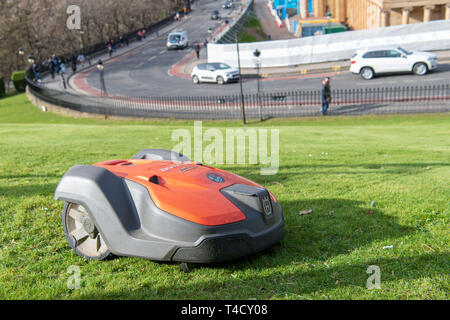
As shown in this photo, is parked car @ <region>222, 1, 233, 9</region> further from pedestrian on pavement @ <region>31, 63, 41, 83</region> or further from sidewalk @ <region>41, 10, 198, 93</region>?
pedestrian on pavement @ <region>31, 63, 41, 83</region>

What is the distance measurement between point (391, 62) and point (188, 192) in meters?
25.6

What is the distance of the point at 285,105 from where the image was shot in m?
23.3

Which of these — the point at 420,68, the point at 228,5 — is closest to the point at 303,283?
the point at 420,68

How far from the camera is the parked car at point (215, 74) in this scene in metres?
33.0

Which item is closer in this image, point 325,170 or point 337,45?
point 325,170

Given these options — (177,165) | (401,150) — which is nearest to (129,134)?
(401,150)

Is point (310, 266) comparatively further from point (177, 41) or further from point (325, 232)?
point (177, 41)

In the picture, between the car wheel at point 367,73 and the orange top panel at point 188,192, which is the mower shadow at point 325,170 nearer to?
the orange top panel at point 188,192

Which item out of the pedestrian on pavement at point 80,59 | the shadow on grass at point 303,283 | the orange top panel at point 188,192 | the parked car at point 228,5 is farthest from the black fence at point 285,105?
the parked car at point 228,5

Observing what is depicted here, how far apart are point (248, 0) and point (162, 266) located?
280ft

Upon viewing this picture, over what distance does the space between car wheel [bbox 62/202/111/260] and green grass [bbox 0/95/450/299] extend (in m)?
0.11

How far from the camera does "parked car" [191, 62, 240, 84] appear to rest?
33.0 m
